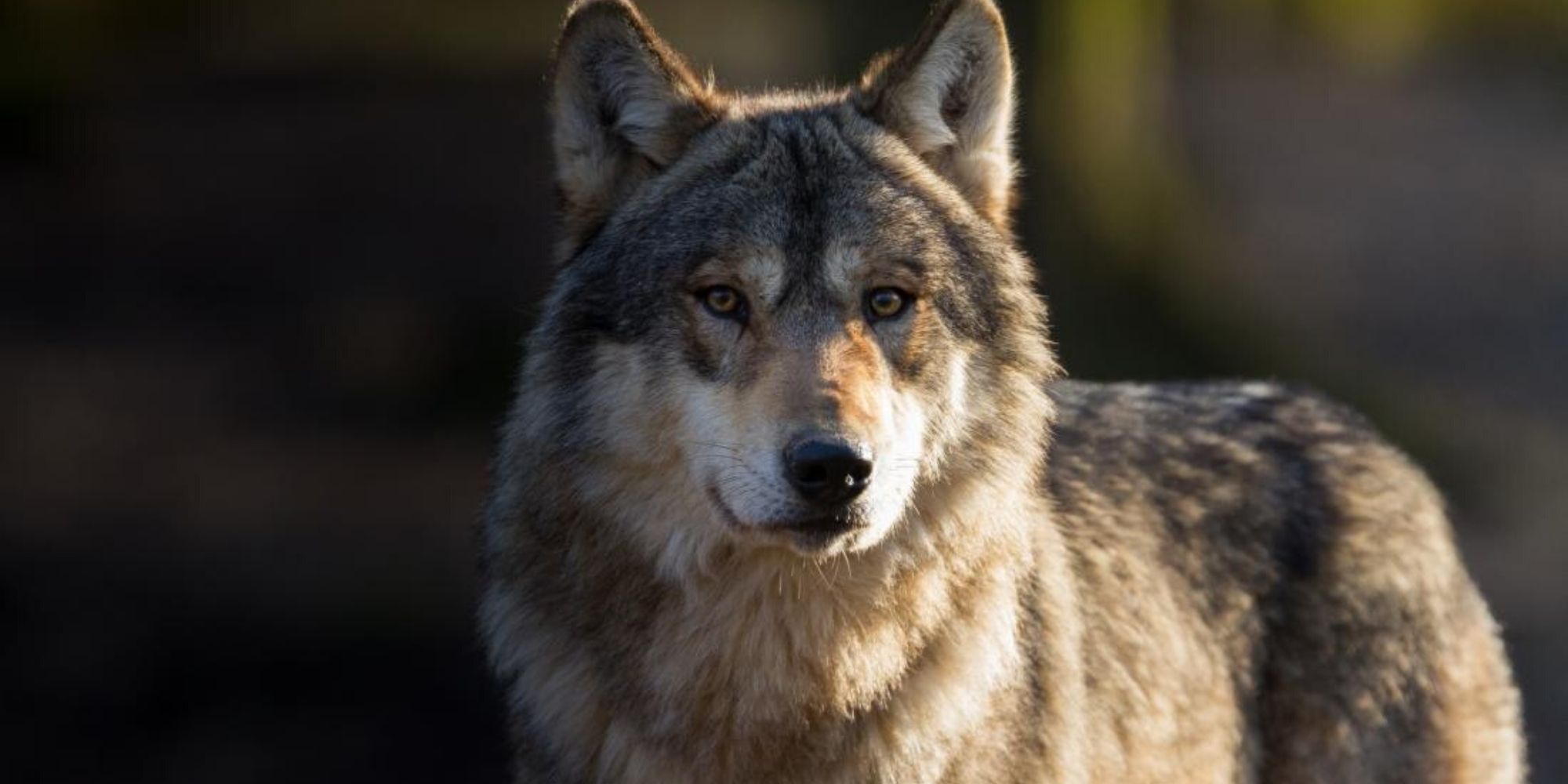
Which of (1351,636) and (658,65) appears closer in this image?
(658,65)

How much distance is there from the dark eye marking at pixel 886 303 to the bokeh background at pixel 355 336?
5665 mm

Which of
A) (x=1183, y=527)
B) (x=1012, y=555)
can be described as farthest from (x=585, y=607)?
(x=1183, y=527)

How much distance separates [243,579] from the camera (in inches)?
429

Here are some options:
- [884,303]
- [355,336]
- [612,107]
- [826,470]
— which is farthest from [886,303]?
[355,336]

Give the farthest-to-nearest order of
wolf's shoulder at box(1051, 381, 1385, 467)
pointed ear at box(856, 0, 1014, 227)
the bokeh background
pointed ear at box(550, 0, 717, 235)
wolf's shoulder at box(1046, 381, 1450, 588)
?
the bokeh background → wolf's shoulder at box(1051, 381, 1385, 467) → wolf's shoulder at box(1046, 381, 1450, 588) → pointed ear at box(856, 0, 1014, 227) → pointed ear at box(550, 0, 717, 235)

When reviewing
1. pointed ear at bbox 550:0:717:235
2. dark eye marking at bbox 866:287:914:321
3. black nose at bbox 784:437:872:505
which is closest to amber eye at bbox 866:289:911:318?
dark eye marking at bbox 866:287:914:321

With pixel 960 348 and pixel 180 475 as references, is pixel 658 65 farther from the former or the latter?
pixel 180 475

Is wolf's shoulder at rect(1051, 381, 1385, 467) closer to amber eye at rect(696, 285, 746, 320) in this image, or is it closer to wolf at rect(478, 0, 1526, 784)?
wolf at rect(478, 0, 1526, 784)

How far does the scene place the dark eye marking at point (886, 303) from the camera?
4938 millimetres

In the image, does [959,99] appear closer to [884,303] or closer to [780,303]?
[884,303]

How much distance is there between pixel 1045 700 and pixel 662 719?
1.10 metres

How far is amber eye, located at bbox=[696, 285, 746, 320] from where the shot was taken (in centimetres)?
489

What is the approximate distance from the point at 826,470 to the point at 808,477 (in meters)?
0.05

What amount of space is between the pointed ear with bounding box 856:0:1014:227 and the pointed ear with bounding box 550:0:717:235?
1.74 feet
